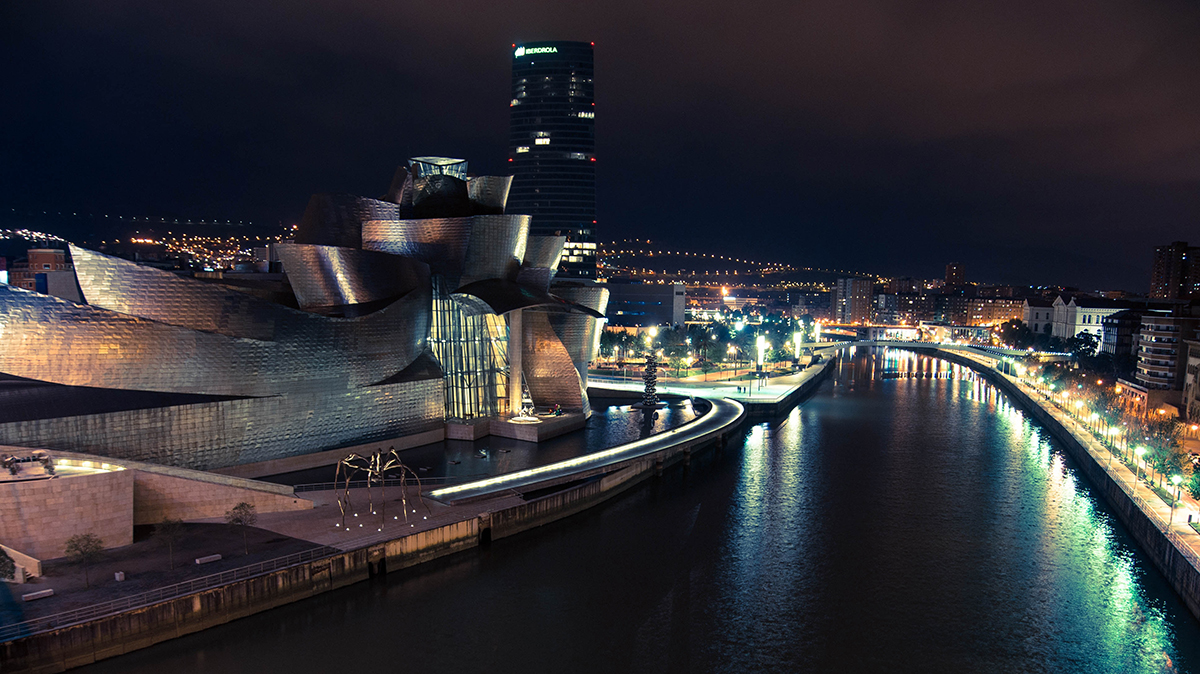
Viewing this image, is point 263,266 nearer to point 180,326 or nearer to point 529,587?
point 180,326

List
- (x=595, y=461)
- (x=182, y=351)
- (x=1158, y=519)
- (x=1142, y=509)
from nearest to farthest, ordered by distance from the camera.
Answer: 1. (x=1158, y=519)
2. (x=182, y=351)
3. (x=1142, y=509)
4. (x=595, y=461)

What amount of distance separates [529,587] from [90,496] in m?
11.2

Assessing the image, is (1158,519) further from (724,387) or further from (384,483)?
(724,387)

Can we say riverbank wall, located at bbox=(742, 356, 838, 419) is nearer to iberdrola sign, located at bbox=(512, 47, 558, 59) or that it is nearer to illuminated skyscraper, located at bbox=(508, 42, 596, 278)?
illuminated skyscraper, located at bbox=(508, 42, 596, 278)

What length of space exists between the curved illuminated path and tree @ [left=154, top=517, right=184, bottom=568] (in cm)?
699

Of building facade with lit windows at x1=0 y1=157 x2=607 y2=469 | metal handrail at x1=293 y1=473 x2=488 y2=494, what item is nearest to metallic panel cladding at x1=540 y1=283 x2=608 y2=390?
building facade with lit windows at x1=0 y1=157 x2=607 y2=469

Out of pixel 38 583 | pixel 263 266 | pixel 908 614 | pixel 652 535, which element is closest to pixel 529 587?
pixel 652 535

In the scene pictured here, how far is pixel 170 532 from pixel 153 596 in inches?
99.3

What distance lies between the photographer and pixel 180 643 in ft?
49.9

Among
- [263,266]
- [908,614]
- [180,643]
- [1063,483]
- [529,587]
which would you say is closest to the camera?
[180,643]

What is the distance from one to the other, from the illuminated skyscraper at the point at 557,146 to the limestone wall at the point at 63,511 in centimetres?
8651

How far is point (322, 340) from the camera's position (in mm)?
26297

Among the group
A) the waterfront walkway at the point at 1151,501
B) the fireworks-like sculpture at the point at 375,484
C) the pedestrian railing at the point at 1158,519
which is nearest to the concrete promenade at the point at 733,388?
the waterfront walkway at the point at 1151,501

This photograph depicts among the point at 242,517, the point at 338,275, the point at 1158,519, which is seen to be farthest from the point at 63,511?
the point at 1158,519
